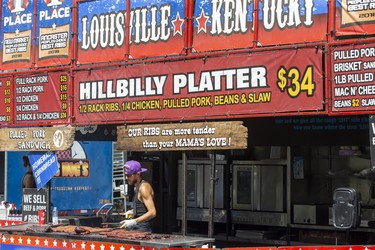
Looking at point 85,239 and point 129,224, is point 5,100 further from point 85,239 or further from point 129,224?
point 85,239

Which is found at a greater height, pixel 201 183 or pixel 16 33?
pixel 16 33

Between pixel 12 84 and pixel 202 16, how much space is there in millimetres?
4443

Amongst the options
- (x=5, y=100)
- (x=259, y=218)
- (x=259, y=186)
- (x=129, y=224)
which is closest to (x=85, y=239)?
(x=129, y=224)

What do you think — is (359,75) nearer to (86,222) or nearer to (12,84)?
(86,222)

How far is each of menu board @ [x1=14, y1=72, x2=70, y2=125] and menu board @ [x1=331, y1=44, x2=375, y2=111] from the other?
208 inches

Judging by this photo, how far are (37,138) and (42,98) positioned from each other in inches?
34.9

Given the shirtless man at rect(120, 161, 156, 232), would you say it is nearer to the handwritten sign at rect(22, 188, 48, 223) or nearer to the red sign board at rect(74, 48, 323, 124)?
the red sign board at rect(74, 48, 323, 124)

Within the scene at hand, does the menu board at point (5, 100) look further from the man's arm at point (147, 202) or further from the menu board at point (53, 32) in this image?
the man's arm at point (147, 202)

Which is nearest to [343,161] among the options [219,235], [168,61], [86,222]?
[219,235]

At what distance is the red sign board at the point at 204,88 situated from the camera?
33.5 feet

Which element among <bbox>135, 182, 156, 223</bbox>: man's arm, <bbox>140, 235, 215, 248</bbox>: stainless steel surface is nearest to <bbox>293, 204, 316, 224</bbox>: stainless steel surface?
<bbox>135, 182, 156, 223</bbox>: man's arm

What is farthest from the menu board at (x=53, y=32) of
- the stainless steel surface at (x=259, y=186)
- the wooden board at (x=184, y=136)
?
the stainless steel surface at (x=259, y=186)

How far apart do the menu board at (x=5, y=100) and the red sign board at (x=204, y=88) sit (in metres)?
1.70

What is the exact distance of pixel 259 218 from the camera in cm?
1496
